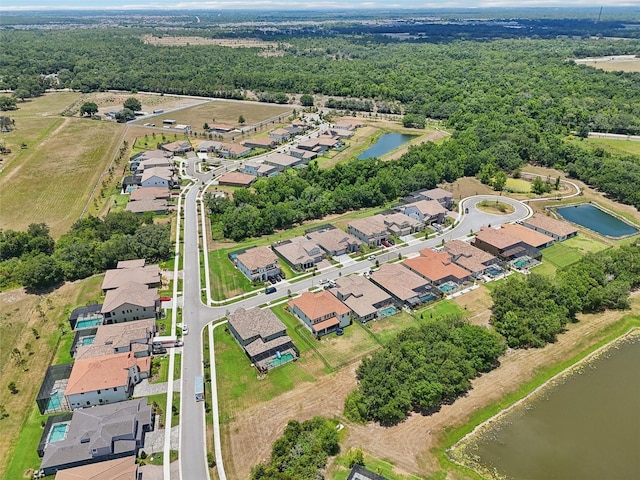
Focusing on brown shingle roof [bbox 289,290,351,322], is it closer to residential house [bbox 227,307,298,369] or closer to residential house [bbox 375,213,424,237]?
residential house [bbox 227,307,298,369]

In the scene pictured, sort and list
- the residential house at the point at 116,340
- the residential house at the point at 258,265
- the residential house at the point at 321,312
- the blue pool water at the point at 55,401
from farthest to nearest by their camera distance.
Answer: the residential house at the point at 258,265 < the residential house at the point at 321,312 < the residential house at the point at 116,340 < the blue pool water at the point at 55,401

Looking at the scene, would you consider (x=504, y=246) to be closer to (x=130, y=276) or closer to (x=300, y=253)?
(x=300, y=253)

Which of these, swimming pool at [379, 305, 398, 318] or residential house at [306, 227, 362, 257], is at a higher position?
residential house at [306, 227, 362, 257]

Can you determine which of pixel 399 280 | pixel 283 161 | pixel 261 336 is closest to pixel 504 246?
pixel 399 280

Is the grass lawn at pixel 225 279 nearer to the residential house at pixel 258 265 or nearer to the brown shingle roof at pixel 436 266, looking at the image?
the residential house at pixel 258 265

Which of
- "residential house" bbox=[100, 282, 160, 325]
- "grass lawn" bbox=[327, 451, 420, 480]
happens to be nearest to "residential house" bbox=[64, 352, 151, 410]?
"residential house" bbox=[100, 282, 160, 325]

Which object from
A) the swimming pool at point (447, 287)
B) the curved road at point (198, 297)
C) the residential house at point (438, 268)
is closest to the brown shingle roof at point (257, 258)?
the curved road at point (198, 297)
